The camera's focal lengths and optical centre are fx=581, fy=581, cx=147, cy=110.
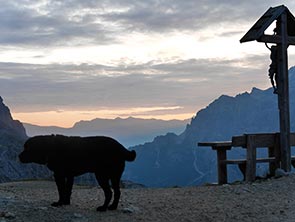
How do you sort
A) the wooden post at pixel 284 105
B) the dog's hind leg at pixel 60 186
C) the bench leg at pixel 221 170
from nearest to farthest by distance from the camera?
the dog's hind leg at pixel 60 186, the wooden post at pixel 284 105, the bench leg at pixel 221 170

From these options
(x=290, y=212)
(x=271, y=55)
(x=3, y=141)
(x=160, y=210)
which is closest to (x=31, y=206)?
(x=160, y=210)

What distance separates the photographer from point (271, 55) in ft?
53.5

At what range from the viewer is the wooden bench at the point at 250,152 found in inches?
617

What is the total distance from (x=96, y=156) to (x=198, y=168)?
175 m

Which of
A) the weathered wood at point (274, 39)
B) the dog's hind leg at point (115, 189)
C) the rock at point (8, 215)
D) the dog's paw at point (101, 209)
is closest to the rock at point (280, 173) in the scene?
the weathered wood at point (274, 39)

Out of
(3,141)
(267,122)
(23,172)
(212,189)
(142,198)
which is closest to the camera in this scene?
(142,198)

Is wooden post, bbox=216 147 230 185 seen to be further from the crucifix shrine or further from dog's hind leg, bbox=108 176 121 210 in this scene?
dog's hind leg, bbox=108 176 121 210

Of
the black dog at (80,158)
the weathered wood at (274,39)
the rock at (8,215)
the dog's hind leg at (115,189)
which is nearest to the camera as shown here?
the rock at (8,215)

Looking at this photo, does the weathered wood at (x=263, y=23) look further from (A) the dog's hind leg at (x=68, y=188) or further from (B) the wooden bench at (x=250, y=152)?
(A) the dog's hind leg at (x=68, y=188)

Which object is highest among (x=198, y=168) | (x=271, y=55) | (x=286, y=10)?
(x=286, y=10)

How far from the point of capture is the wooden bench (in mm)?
15680

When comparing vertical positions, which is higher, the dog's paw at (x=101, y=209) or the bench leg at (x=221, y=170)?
the bench leg at (x=221, y=170)

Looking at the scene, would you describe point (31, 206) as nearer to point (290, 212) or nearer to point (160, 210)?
point (160, 210)

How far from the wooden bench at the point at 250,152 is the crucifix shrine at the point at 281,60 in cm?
26
